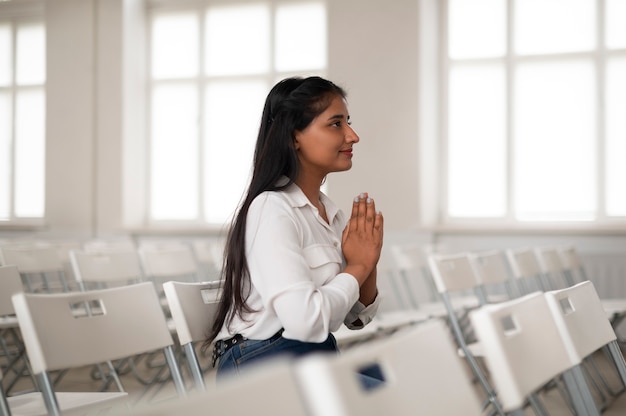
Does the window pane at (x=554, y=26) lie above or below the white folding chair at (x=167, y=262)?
above

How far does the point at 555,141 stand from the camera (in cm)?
712

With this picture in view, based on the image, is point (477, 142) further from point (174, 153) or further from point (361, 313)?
point (361, 313)

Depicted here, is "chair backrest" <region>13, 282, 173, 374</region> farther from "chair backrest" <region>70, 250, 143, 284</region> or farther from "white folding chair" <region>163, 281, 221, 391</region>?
"chair backrest" <region>70, 250, 143, 284</region>

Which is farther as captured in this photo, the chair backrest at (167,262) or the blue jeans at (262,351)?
the chair backrest at (167,262)

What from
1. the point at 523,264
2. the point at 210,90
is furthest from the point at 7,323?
the point at 210,90

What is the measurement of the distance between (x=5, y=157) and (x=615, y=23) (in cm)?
667

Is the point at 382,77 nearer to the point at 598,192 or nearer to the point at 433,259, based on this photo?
the point at 598,192

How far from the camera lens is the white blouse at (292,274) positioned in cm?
181

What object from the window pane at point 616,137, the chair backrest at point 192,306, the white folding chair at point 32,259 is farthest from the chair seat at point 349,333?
the window pane at point 616,137

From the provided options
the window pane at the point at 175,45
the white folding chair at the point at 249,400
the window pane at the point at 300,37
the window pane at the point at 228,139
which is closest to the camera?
the white folding chair at the point at 249,400

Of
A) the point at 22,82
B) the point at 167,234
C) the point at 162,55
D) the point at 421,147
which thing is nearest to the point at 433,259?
the point at 421,147

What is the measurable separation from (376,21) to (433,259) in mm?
3996

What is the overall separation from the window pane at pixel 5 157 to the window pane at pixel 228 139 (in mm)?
2425

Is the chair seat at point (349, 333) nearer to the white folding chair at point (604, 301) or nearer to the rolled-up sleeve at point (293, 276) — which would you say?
the white folding chair at point (604, 301)
